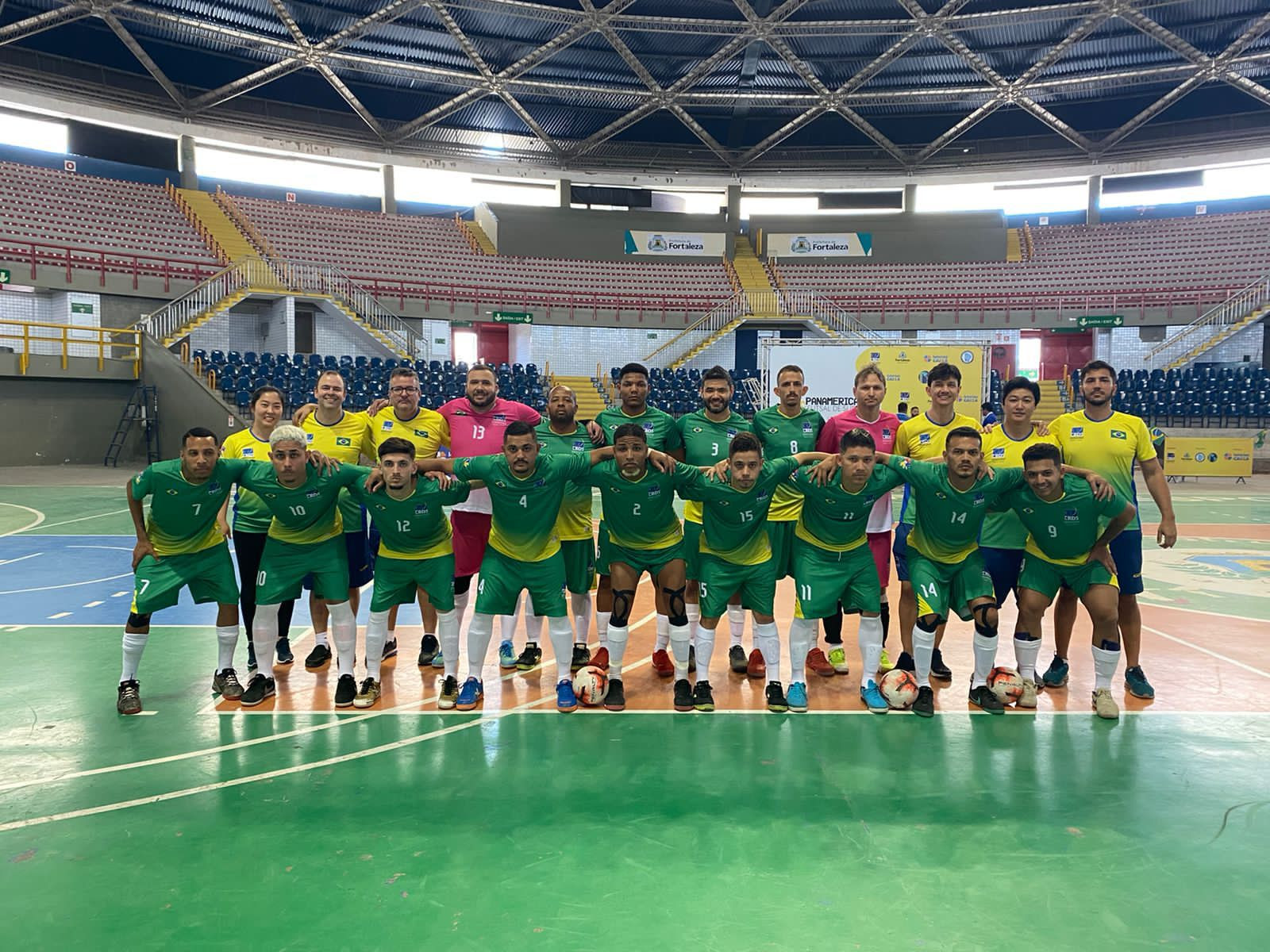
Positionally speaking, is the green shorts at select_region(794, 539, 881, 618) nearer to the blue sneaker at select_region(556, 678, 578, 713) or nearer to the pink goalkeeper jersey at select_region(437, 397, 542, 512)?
the blue sneaker at select_region(556, 678, 578, 713)

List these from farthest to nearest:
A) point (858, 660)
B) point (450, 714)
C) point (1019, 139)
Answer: point (1019, 139), point (858, 660), point (450, 714)

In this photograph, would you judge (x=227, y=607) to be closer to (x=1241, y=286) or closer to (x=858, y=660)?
(x=858, y=660)

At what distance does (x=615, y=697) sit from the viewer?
17.6 feet

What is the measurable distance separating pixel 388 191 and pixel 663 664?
112 feet

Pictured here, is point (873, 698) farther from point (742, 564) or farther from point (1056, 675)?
point (1056, 675)

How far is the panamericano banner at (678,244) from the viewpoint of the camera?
36812 mm

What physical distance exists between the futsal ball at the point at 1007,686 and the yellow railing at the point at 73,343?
23.3 meters

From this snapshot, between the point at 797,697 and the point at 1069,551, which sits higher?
the point at 1069,551

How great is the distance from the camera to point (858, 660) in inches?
260

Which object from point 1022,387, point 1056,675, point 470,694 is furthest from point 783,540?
point 470,694

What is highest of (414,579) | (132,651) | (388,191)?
(388,191)

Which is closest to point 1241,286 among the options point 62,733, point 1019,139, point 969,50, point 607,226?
point 1019,139

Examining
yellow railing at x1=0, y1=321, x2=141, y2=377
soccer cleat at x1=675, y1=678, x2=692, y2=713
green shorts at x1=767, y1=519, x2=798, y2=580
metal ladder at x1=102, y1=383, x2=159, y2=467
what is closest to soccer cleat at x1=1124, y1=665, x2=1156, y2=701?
green shorts at x1=767, y1=519, x2=798, y2=580

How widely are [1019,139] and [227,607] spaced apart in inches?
1577
